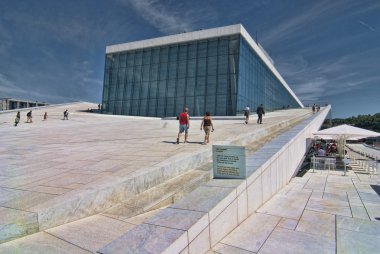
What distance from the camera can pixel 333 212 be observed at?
205 inches

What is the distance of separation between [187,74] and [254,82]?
10.2 m

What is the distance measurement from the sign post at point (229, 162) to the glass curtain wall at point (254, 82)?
29.2 m

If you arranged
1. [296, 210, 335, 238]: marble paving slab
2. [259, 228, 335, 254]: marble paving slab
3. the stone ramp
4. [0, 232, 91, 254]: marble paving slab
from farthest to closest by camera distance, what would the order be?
[296, 210, 335, 238]: marble paving slab, the stone ramp, [259, 228, 335, 254]: marble paving slab, [0, 232, 91, 254]: marble paving slab

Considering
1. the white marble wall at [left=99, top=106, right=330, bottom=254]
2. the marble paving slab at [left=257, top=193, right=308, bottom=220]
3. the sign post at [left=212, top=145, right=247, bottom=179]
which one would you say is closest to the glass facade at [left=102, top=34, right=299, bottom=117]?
the marble paving slab at [left=257, top=193, right=308, bottom=220]

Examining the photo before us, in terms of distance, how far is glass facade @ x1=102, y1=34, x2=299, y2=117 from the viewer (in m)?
34.6

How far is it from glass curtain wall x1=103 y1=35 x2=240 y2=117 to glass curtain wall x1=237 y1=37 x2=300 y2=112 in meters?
1.47

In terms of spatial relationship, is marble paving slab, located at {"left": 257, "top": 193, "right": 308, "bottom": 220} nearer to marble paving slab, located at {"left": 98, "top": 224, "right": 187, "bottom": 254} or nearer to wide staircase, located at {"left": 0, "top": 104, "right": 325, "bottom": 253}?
wide staircase, located at {"left": 0, "top": 104, "right": 325, "bottom": 253}

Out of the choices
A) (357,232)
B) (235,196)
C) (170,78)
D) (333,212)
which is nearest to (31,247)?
(235,196)

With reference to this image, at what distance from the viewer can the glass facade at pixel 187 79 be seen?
1362 inches

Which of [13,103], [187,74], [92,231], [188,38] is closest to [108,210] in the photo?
[92,231]

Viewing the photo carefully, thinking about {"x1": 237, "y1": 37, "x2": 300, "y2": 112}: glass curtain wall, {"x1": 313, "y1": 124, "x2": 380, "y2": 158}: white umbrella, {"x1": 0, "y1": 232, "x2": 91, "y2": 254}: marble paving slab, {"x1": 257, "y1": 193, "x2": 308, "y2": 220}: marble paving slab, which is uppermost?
{"x1": 237, "y1": 37, "x2": 300, "y2": 112}: glass curtain wall

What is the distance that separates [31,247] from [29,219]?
477 millimetres

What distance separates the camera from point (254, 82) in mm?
40094

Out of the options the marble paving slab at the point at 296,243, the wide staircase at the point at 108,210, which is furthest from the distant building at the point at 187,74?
the marble paving slab at the point at 296,243
